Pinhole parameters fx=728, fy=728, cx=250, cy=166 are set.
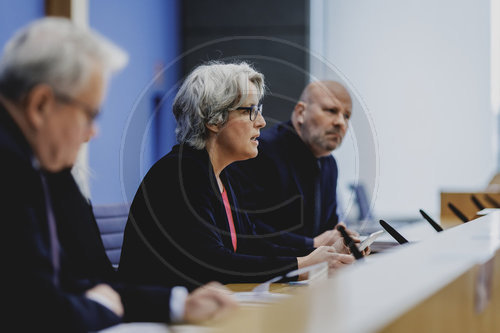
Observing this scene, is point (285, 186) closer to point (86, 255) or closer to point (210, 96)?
point (210, 96)

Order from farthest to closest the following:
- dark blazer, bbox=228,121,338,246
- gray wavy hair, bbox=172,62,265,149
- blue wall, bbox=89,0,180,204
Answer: blue wall, bbox=89,0,180,204
dark blazer, bbox=228,121,338,246
gray wavy hair, bbox=172,62,265,149

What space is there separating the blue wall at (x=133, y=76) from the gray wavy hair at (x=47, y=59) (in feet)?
11.0

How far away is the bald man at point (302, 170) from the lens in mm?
2844

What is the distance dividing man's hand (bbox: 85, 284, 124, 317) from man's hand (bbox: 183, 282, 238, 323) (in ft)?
0.52

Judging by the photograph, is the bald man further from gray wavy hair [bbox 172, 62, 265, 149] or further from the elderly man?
the elderly man

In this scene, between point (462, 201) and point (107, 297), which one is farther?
point (462, 201)

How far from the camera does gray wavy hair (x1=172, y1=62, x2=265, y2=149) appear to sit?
2.13 m

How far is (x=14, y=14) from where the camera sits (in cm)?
408

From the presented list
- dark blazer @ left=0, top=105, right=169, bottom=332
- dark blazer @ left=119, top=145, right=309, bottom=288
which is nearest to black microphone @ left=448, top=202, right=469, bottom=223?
dark blazer @ left=119, top=145, right=309, bottom=288

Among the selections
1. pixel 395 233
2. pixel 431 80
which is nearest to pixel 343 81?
pixel 395 233

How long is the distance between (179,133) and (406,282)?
1.33 meters

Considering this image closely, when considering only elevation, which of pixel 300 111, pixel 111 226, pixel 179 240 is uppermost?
pixel 300 111

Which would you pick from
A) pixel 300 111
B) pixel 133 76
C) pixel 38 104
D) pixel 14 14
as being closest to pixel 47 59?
pixel 38 104

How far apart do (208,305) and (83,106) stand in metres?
0.40
